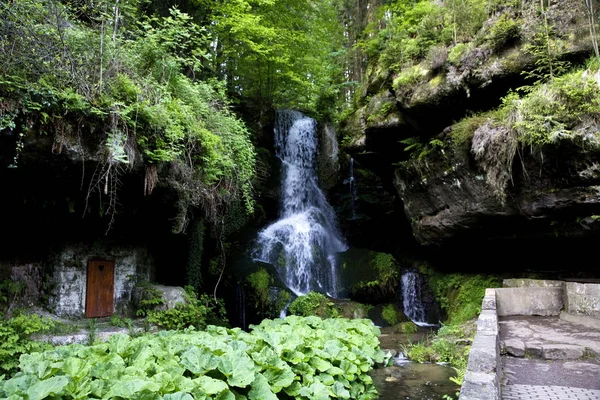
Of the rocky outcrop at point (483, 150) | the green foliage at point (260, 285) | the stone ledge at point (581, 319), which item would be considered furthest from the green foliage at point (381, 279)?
the stone ledge at point (581, 319)

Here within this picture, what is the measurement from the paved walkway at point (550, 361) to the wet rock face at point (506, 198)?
122 inches

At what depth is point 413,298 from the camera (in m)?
12.9

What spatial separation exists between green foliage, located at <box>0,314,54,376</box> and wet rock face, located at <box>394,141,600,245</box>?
926 centimetres

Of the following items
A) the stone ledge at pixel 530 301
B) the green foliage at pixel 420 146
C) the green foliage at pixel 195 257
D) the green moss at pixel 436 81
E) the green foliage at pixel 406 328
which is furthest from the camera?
the green foliage at pixel 195 257

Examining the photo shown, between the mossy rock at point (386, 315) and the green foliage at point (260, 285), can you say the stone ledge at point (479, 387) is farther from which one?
the green foliage at point (260, 285)

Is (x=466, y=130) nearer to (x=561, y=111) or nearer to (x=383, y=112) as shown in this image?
(x=561, y=111)

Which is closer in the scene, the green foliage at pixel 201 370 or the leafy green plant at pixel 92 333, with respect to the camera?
the green foliage at pixel 201 370

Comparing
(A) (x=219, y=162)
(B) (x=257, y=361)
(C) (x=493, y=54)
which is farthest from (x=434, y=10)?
(B) (x=257, y=361)

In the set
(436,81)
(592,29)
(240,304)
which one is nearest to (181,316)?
(240,304)

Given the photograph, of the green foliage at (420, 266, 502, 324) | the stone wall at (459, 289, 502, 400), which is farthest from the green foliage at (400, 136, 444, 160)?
the stone wall at (459, 289, 502, 400)

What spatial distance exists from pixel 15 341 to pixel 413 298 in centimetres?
1055

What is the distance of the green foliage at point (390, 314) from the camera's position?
11.5 m

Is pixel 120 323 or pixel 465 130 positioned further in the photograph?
pixel 465 130

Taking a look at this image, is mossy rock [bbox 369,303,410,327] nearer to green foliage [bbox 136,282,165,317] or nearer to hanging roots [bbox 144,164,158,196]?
green foliage [bbox 136,282,165,317]
